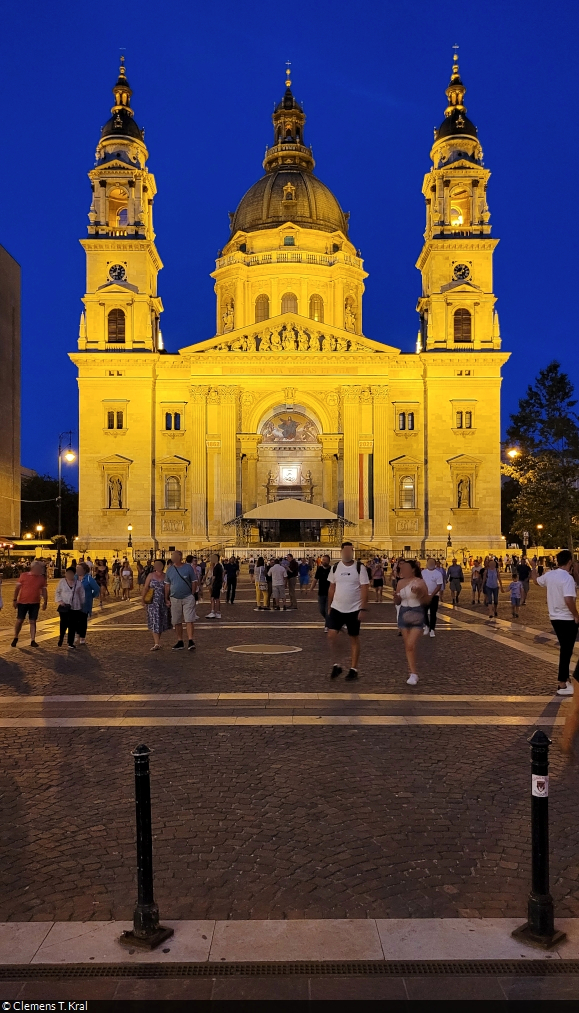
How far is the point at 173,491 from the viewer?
6147 centimetres

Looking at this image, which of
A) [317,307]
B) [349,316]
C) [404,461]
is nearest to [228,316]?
[317,307]

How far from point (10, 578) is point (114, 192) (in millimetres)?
34638

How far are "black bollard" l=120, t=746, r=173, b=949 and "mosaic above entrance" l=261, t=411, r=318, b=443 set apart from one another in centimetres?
5911

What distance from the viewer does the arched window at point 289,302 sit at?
70.0 metres

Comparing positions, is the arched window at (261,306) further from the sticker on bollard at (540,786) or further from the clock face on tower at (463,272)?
the sticker on bollard at (540,786)

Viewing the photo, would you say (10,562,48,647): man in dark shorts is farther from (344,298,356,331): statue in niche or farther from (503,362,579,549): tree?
(344,298,356,331): statue in niche

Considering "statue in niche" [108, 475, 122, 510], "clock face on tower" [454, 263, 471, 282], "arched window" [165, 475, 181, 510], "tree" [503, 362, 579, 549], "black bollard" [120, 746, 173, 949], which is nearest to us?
"black bollard" [120, 746, 173, 949]

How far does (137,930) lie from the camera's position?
416 cm

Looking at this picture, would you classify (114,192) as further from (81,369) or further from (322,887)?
(322,887)

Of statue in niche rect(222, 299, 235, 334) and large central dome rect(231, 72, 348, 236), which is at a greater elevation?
large central dome rect(231, 72, 348, 236)

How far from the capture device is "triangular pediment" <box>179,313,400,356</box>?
2399 inches

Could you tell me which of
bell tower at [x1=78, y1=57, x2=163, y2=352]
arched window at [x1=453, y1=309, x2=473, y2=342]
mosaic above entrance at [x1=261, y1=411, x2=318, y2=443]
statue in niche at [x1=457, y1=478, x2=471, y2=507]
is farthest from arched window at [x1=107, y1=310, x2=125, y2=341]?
statue in niche at [x1=457, y1=478, x2=471, y2=507]

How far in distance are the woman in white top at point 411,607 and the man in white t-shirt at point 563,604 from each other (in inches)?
65.4
